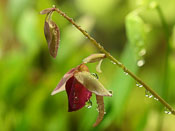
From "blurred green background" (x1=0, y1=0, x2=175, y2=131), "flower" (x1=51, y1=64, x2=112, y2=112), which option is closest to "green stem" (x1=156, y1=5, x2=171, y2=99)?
"blurred green background" (x1=0, y1=0, x2=175, y2=131)

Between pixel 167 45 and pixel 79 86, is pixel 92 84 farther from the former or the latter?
pixel 167 45

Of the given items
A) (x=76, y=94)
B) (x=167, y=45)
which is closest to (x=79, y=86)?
(x=76, y=94)

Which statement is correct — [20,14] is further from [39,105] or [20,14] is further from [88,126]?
[88,126]

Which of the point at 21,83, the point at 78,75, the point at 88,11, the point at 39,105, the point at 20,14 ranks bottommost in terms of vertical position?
the point at 78,75

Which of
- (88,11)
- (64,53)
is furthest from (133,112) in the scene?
(88,11)

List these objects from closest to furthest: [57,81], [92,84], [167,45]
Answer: [92,84] < [167,45] < [57,81]

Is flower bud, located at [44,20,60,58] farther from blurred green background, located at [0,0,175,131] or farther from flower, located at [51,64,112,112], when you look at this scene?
blurred green background, located at [0,0,175,131]

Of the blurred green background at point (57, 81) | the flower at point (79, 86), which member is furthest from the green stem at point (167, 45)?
the flower at point (79, 86)
